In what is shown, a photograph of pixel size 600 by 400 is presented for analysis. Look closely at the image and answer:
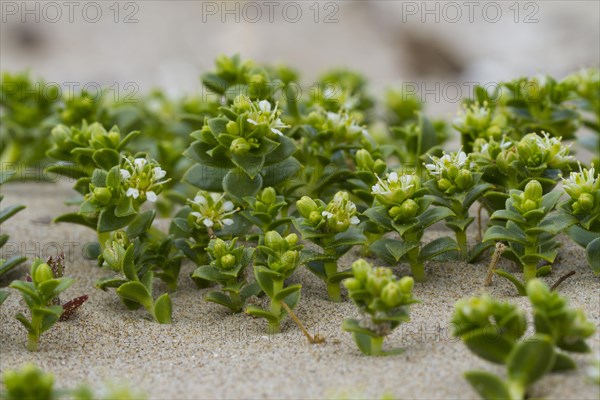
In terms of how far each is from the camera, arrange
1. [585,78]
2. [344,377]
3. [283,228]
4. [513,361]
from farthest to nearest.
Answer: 1. [585,78]
2. [283,228]
3. [344,377]
4. [513,361]

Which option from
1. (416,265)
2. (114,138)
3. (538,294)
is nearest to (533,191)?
(416,265)

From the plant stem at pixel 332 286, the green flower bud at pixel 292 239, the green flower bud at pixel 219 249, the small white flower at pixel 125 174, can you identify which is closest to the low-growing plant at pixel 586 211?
the plant stem at pixel 332 286

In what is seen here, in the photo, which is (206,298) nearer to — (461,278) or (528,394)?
(461,278)

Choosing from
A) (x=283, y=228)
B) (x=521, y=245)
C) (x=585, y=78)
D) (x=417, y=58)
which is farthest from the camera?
(x=417, y=58)

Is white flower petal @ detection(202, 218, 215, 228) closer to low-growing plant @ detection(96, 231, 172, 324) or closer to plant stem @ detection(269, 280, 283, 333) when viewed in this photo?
low-growing plant @ detection(96, 231, 172, 324)

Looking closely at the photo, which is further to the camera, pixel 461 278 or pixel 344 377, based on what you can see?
pixel 461 278

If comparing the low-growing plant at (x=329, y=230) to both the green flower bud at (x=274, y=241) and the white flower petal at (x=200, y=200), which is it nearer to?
the green flower bud at (x=274, y=241)

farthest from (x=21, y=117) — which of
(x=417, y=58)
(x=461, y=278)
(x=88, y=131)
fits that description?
(x=417, y=58)
